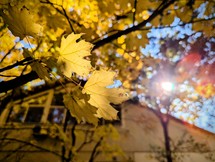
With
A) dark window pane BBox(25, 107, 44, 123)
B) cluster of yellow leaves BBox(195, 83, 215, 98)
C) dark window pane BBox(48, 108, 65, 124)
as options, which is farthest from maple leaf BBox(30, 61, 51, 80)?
dark window pane BBox(25, 107, 44, 123)

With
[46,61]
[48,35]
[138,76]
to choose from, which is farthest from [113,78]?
[138,76]

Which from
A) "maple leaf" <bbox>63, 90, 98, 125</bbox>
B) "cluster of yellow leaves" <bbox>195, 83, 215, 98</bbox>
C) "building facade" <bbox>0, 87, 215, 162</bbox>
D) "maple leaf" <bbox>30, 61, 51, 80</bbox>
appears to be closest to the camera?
"maple leaf" <bbox>30, 61, 51, 80</bbox>

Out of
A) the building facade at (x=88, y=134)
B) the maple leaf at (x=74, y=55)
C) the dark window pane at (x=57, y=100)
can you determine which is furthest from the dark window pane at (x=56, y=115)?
the maple leaf at (x=74, y=55)

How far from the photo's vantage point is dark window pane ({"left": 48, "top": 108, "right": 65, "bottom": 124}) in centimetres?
1020

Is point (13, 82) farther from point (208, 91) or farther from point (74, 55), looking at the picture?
point (208, 91)

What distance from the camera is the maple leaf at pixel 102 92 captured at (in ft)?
3.69

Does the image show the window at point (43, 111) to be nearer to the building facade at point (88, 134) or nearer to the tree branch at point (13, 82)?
the building facade at point (88, 134)

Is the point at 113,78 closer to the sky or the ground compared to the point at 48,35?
closer to the ground

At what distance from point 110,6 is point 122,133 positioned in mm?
8067

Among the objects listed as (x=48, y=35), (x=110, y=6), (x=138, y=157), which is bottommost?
(x=138, y=157)

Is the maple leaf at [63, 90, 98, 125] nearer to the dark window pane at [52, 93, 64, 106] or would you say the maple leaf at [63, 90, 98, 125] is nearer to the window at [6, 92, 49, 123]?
the window at [6, 92, 49, 123]

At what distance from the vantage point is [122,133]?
386 inches

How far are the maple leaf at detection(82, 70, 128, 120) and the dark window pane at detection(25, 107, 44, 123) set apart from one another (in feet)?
32.2

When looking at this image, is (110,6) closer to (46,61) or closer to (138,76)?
(46,61)
